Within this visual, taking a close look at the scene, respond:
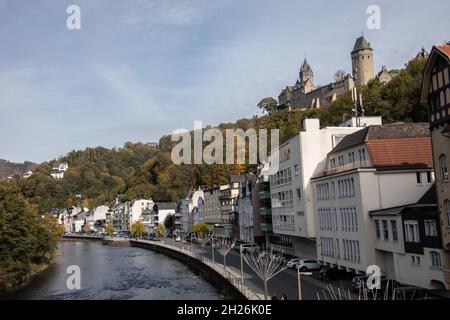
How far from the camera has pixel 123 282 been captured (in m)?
51.4

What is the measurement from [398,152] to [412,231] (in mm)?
7947

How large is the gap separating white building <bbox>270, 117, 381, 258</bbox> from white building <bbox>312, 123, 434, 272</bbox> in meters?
4.84

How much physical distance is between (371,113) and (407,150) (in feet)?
171

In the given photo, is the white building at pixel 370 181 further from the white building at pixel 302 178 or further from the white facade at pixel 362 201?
the white building at pixel 302 178

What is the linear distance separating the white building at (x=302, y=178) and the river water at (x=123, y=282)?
981 centimetres

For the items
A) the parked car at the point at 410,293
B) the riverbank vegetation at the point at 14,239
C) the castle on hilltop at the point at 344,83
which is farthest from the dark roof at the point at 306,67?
the parked car at the point at 410,293

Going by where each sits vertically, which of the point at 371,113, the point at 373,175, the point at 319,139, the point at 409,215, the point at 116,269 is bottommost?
the point at 116,269

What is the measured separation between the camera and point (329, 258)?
40.6 m

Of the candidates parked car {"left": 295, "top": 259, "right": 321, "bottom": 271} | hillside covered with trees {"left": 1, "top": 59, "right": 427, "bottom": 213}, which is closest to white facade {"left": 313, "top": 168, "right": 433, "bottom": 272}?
parked car {"left": 295, "top": 259, "right": 321, "bottom": 271}

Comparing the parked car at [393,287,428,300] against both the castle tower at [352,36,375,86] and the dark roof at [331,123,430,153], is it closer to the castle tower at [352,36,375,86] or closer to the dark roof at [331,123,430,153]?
the dark roof at [331,123,430,153]

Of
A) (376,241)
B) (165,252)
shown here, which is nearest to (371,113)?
(165,252)

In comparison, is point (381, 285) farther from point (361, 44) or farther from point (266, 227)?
point (361, 44)
